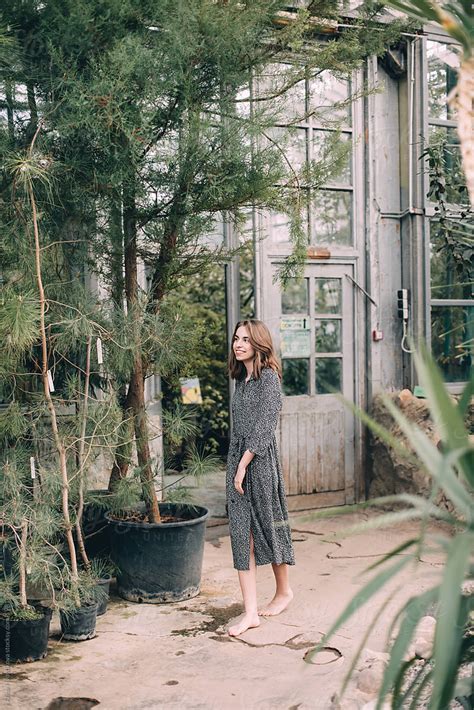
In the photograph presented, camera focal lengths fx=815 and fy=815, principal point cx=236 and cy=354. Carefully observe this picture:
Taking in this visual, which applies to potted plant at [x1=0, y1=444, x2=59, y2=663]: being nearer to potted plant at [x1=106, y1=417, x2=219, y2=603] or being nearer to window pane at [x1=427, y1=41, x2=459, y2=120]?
potted plant at [x1=106, y1=417, x2=219, y2=603]

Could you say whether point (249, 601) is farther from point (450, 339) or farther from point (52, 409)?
point (450, 339)

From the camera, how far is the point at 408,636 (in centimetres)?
125

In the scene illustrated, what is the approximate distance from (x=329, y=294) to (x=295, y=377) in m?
0.77

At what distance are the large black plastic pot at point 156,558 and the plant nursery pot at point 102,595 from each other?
0.68ft

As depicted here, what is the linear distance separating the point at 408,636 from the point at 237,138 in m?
3.51

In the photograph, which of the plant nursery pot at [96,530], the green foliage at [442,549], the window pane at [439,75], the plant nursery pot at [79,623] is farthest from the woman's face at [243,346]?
the window pane at [439,75]

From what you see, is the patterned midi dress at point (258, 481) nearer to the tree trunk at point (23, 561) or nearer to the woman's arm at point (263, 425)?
the woman's arm at point (263, 425)

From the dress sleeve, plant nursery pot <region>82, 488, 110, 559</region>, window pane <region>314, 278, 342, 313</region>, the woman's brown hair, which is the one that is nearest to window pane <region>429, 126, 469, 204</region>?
window pane <region>314, 278, 342, 313</region>

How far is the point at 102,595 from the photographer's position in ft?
13.7

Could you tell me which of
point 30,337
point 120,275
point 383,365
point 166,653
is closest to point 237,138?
point 120,275

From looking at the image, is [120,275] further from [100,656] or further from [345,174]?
[345,174]

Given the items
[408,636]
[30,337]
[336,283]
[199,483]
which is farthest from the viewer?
[336,283]

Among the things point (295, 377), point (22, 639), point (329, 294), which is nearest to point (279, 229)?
point (329, 294)

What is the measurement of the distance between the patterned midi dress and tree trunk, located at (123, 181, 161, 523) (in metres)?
0.53
